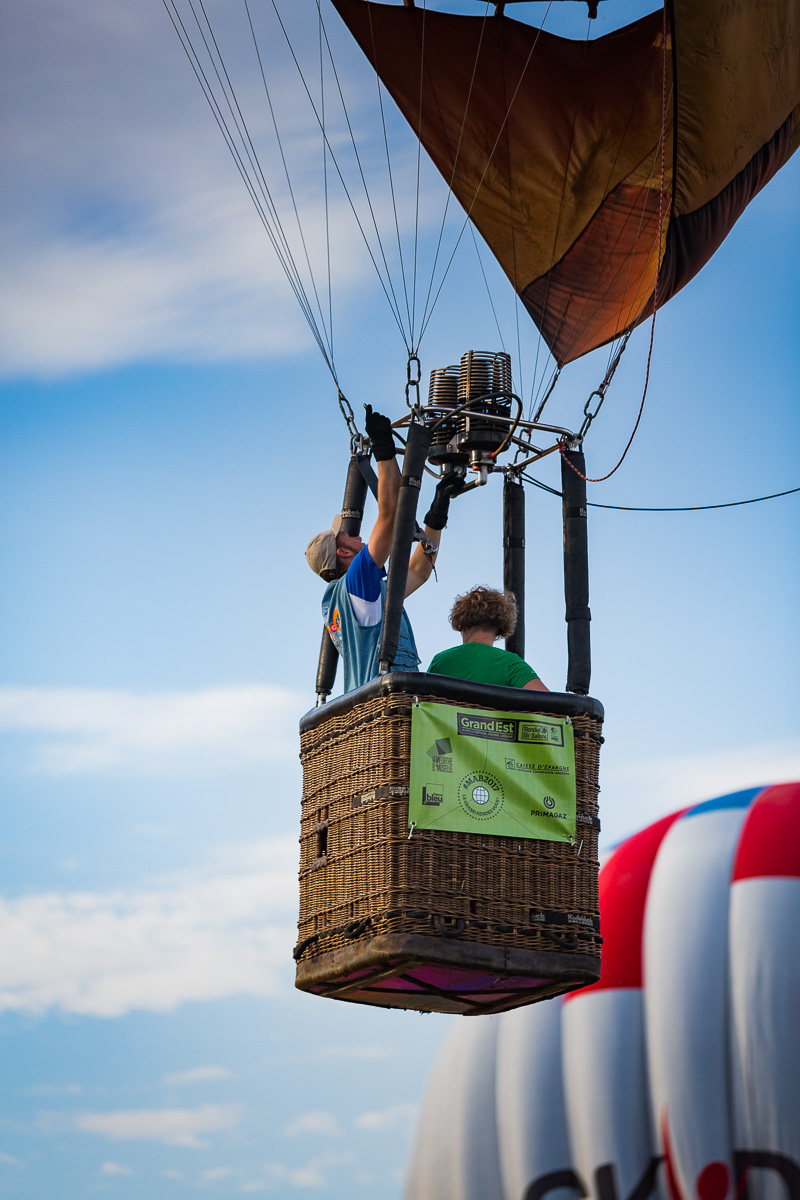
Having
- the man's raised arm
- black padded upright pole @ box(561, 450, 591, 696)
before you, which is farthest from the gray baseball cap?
black padded upright pole @ box(561, 450, 591, 696)

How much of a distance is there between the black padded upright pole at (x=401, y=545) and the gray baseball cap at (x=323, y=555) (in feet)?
1.71

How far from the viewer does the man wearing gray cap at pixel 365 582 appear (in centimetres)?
444

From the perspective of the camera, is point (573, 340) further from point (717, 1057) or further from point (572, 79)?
point (717, 1057)

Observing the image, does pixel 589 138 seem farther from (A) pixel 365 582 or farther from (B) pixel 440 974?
(B) pixel 440 974

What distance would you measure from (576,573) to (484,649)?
1.36ft

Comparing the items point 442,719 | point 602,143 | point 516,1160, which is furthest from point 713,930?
point 442,719

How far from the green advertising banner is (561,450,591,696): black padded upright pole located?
219mm

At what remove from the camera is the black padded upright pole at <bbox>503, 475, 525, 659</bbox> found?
17.0 feet

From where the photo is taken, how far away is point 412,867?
4.10 meters

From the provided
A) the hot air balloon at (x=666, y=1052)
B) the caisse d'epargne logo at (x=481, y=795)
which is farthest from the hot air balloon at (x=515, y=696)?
the hot air balloon at (x=666, y=1052)

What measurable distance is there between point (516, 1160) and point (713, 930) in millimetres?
1609

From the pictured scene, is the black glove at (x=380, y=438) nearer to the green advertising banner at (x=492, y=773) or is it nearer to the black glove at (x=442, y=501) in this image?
the black glove at (x=442, y=501)

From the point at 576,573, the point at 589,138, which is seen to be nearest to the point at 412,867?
the point at 576,573

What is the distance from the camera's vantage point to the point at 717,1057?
7.88 m
